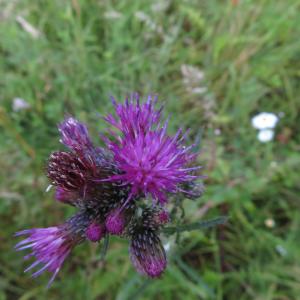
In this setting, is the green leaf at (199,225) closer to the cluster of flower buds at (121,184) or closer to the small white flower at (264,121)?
the cluster of flower buds at (121,184)

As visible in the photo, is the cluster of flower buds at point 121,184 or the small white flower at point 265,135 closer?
the cluster of flower buds at point 121,184

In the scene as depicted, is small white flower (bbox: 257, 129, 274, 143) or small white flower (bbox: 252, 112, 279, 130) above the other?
small white flower (bbox: 252, 112, 279, 130)

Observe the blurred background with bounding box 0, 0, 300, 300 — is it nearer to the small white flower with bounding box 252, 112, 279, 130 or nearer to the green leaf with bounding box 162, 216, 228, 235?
the small white flower with bounding box 252, 112, 279, 130

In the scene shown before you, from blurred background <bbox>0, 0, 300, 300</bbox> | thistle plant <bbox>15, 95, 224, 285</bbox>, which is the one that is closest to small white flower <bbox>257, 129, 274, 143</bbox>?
blurred background <bbox>0, 0, 300, 300</bbox>

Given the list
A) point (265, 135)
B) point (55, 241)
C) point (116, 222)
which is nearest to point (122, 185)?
point (116, 222)

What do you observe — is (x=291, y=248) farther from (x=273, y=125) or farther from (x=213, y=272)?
(x=273, y=125)

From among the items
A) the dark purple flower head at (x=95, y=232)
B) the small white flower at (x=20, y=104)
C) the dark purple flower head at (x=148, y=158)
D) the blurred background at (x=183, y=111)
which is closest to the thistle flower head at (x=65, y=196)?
the dark purple flower head at (x=95, y=232)

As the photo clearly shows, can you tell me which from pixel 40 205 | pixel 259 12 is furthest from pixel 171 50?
pixel 40 205
